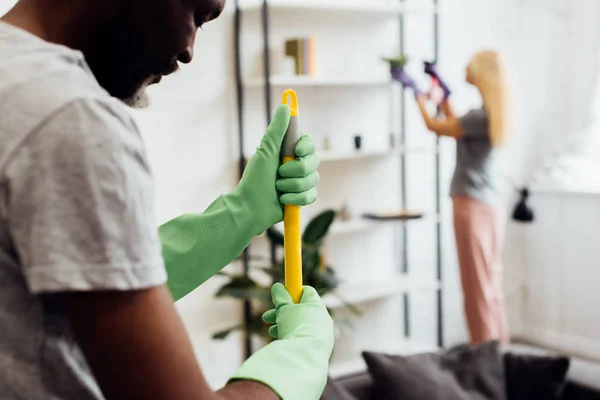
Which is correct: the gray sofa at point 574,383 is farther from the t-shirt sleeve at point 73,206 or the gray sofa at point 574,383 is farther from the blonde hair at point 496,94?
the t-shirt sleeve at point 73,206

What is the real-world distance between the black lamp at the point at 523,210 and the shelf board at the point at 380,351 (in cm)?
90

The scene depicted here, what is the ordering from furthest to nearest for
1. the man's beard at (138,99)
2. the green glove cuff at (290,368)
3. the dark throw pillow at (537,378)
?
the dark throw pillow at (537,378) → the man's beard at (138,99) → the green glove cuff at (290,368)

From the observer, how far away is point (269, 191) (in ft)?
3.18

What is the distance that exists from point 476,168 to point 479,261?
442 millimetres

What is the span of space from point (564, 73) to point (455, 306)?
153 centimetres

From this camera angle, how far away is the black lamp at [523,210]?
12.2ft

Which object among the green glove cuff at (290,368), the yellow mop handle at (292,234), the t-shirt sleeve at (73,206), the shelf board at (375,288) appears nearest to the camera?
the t-shirt sleeve at (73,206)

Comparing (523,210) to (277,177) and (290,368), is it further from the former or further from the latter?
(290,368)

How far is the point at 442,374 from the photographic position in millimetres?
2072

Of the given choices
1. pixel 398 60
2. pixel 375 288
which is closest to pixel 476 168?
pixel 398 60

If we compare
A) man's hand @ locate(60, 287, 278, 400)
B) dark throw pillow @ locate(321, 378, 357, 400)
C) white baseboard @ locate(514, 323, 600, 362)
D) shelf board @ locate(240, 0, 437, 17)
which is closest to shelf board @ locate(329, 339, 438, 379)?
white baseboard @ locate(514, 323, 600, 362)

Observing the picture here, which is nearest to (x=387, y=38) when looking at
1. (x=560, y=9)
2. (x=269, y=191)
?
(x=560, y=9)

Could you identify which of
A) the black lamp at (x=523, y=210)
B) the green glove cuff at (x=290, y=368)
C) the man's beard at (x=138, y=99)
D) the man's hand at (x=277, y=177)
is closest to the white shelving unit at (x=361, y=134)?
the black lamp at (x=523, y=210)

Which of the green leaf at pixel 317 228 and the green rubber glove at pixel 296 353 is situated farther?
the green leaf at pixel 317 228
